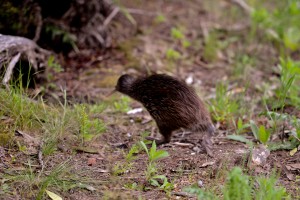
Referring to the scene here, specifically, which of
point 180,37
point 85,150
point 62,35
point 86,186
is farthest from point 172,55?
point 86,186

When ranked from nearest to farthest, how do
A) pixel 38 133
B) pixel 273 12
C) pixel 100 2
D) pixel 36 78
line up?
pixel 38 133
pixel 36 78
pixel 100 2
pixel 273 12

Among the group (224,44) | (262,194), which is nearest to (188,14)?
(224,44)

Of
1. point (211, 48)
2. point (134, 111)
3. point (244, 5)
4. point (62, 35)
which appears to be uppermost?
point (244, 5)

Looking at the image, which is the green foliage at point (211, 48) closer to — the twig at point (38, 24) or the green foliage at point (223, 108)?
the green foliage at point (223, 108)

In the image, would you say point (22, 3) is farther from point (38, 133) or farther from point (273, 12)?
point (273, 12)

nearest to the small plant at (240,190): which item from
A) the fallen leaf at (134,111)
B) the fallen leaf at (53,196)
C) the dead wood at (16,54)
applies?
the fallen leaf at (53,196)

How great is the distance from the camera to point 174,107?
228 inches

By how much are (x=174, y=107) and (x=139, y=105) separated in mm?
1497

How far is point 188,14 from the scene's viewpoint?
32.4 ft

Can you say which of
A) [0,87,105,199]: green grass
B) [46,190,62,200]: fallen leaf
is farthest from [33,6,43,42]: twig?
[46,190,62,200]: fallen leaf

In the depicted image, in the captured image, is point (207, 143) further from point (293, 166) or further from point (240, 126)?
point (293, 166)

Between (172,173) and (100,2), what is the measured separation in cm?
425

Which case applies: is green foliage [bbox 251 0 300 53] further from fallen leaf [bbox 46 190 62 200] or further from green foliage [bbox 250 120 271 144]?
fallen leaf [bbox 46 190 62 200]

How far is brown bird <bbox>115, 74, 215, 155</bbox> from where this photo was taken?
5750 millimetres
